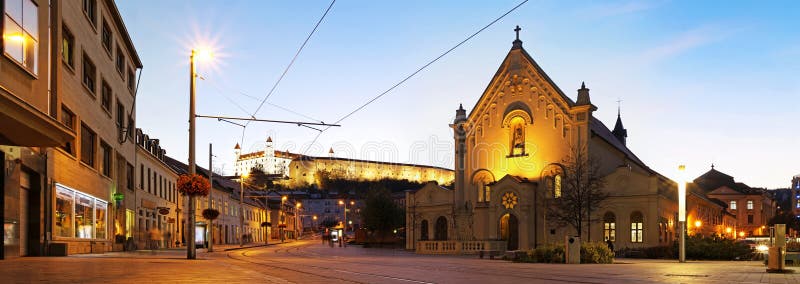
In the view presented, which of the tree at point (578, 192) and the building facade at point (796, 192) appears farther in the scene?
the building facade at point (796, 192)

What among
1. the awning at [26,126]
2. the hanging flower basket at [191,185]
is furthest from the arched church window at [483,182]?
the awning at [26,126]

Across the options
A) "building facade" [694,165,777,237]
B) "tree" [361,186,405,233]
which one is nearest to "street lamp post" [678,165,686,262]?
"tree" [361,186,405,233]

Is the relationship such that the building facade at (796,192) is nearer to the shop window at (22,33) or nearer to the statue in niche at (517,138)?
the statue in niche at (517,138)

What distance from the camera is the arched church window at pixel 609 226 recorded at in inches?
1880

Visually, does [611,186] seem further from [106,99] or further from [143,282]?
[143,282]

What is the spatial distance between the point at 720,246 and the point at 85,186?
2852 centimetres

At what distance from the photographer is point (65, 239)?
2772 centimetres

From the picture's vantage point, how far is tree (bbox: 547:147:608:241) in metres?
44.6

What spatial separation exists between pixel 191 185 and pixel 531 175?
99.0ft

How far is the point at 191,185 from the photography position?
2792 cm

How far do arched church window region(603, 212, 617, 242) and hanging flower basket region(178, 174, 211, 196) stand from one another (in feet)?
94.8

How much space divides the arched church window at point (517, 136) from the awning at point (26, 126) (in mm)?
40887

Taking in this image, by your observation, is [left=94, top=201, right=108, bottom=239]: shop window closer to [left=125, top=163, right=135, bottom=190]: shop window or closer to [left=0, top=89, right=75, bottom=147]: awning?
[left=125, top=163, right=135, bottom=190]: shop window

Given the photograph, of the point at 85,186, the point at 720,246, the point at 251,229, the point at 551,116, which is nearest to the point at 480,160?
the point at 551,116
